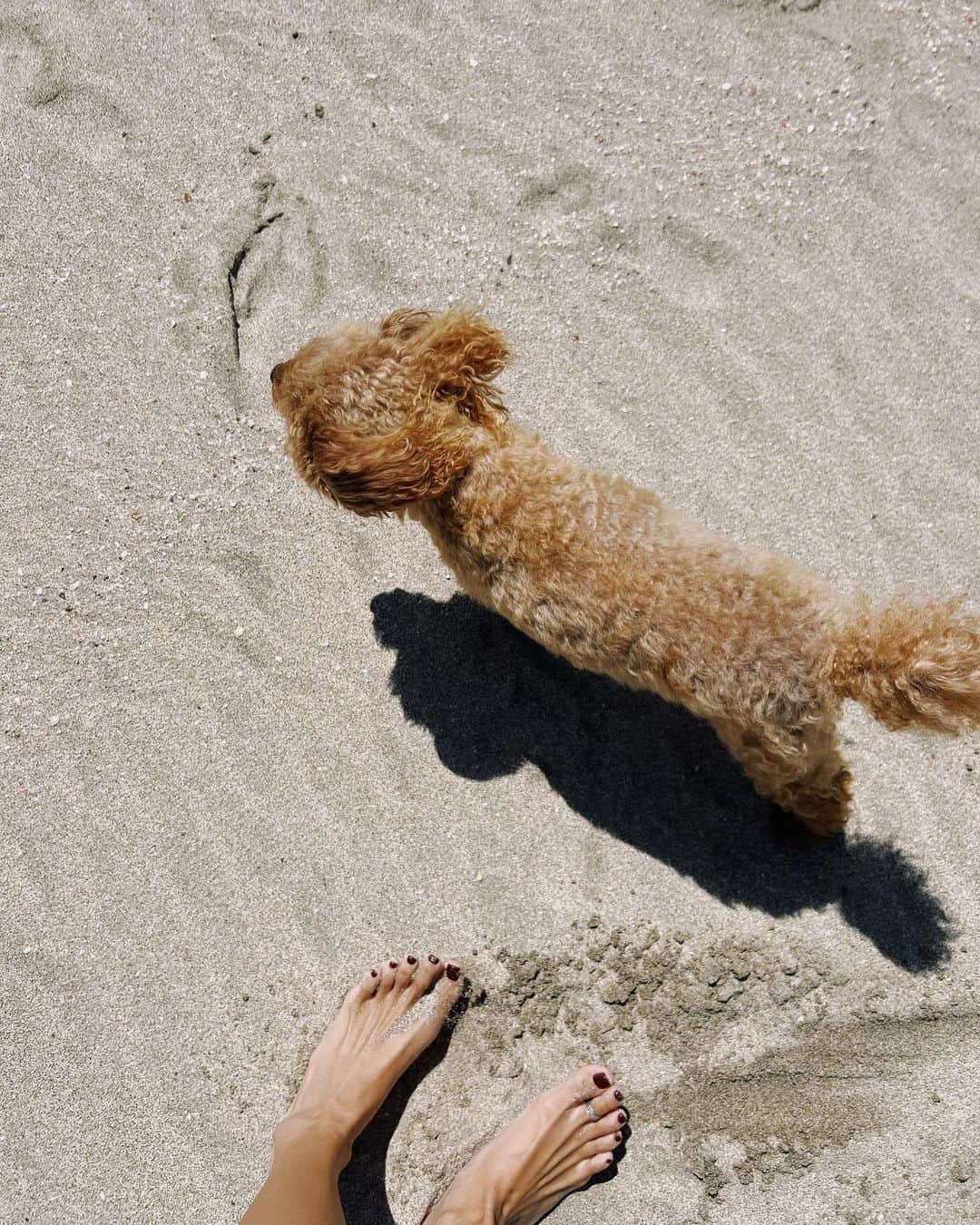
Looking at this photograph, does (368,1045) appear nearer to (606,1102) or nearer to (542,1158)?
(542,1158)

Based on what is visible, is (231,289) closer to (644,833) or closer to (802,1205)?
(644,833)

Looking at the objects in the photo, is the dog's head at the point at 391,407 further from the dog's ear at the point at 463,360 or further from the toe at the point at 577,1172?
the toe at the point at 577,1172

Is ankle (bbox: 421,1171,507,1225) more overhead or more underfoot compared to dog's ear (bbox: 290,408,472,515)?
more underfoot

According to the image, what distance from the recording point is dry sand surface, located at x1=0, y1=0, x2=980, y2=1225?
9.35 feet

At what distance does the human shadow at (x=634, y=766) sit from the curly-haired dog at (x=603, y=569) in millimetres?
483

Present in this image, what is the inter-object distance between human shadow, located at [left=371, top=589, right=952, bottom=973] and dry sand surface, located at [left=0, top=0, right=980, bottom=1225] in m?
0.01

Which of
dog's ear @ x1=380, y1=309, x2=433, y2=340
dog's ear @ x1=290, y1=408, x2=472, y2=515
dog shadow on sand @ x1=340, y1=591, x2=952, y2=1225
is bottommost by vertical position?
dog shadow on sand @ x1=340, y1=591, x2=952, y2=1225

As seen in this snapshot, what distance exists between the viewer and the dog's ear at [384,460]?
2178mm

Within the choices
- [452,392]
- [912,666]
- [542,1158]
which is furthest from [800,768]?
[542,1158]

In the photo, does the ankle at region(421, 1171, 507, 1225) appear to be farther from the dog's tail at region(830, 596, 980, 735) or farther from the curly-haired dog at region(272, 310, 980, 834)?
the dog's tail at region(830, 596, 980, 735)

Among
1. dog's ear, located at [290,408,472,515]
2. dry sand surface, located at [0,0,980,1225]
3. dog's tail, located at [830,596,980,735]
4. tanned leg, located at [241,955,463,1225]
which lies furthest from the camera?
dry sand surface, located at [0,0,980,1225]

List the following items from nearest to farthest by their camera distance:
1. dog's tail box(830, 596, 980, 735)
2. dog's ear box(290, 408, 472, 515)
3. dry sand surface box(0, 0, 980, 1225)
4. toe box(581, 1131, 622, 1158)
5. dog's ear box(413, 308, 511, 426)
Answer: dog's tail box(830, 596, 980, 735), dog's ear box(290, 408, 472, 515), dog's ear box(413, 308, 511, 426), toe box(581, 1131, 622, 1158), dry sand surface box(0, 0, 980, 1225)

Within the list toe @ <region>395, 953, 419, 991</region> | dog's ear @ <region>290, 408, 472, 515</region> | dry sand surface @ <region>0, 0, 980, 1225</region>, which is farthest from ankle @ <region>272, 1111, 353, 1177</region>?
dog's ear @ <region>290, 408, 472, 515</region>

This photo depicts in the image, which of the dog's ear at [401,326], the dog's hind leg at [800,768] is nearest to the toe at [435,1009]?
the dog's hind leg at [800,768]
